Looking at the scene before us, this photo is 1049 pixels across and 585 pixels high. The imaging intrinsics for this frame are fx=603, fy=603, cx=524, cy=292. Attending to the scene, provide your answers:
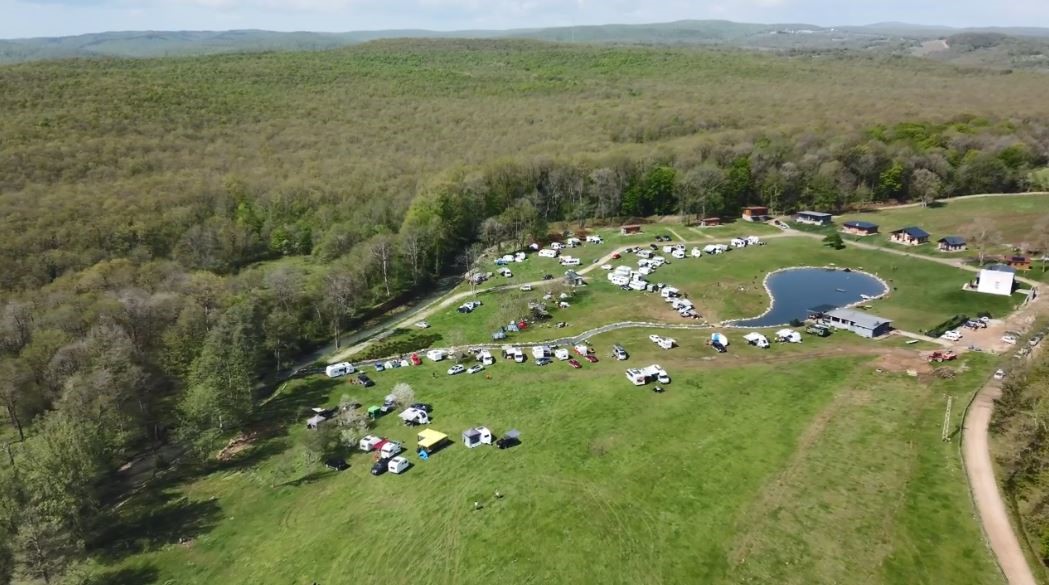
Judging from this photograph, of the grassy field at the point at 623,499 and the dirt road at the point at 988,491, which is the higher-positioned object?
the dirt road at the point at 988,491

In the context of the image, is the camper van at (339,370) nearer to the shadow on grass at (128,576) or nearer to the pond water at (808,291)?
the shadow on grass at (128,576)

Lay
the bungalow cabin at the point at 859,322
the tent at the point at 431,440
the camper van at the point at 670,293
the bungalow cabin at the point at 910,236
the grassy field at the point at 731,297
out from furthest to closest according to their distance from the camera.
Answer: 1. the bungalow cabin at the point at 910,236
2. the camper van at the point at 670,293
3. the grassy field at the point at 731,297
4. the bungalow cabin at the point at 859,322
5. the tent at the point at 431,440

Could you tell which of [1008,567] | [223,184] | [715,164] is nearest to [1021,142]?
[715,164]

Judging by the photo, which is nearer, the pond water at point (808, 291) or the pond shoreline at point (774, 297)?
the pond shoreline at point (774, 297)

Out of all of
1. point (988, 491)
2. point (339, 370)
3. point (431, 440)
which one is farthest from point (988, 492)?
point (339, 370)

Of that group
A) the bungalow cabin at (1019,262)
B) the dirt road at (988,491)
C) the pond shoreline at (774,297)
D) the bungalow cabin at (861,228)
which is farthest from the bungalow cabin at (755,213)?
the dirt road at (988,491)

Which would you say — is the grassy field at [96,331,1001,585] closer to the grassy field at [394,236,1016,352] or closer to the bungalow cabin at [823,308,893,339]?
the bungalow cabin at [823,308,893,339]
